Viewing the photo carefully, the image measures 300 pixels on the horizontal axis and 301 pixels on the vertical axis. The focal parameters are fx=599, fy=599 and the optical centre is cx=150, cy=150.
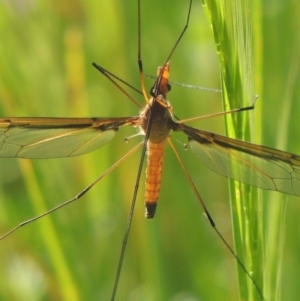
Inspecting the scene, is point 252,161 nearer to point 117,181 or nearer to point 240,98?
point 240,98

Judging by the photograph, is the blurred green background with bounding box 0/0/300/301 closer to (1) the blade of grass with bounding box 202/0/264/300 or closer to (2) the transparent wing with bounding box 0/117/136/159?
(2) the transparent wing with bounding box 0/117/136/159

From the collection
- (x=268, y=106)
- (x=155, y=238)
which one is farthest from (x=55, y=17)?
(x=155, y=238)

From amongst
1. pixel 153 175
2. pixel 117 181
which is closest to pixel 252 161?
pixel 153 175

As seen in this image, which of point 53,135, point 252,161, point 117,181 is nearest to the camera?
point 252,161

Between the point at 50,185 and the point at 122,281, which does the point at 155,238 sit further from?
the point at 122,281

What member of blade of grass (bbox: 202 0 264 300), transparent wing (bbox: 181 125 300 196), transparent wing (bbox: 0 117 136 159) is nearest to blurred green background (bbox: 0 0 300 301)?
transparent wing (bbox: 0 117 136 159)

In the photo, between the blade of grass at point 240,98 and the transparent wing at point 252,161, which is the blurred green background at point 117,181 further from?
the blade of grass at point 240,98
